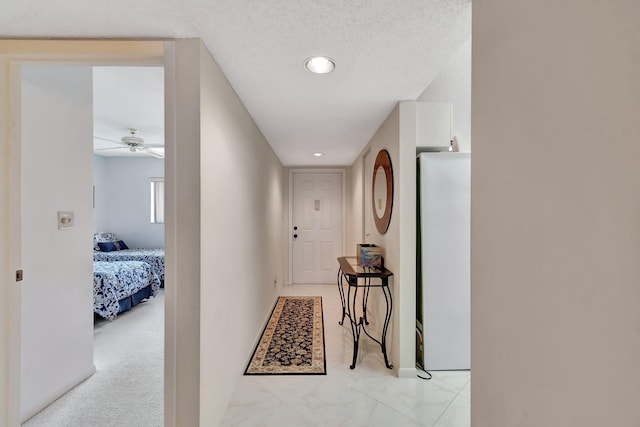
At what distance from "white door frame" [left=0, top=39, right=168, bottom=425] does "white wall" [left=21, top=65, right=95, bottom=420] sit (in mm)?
237

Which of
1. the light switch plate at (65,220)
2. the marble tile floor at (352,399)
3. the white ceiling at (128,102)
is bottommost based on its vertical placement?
the marble tile floor at (352,399)

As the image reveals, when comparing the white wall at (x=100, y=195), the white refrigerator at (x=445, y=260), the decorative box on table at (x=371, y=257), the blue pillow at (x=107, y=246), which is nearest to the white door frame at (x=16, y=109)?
the decorative box on table at (x=371, y=257)

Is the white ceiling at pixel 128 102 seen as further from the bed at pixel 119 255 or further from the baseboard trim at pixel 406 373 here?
the baseboard trim at pixel 406 373

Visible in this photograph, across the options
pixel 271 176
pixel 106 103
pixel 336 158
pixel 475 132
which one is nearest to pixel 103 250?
pixel 106 103

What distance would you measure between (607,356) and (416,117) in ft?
6.59

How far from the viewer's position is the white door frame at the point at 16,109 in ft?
4.57

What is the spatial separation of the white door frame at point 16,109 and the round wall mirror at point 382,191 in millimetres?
1852

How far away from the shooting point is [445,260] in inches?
88.0

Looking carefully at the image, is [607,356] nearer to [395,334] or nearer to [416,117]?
[395,334]

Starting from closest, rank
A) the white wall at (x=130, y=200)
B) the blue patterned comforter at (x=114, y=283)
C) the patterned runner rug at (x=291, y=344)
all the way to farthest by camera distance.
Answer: the patterned runner rug at (x=291, y=344) < the blue patterned comforter at (x=114, y=283) < the white wall at (x=130, y=200)

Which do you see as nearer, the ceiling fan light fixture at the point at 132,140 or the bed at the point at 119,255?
the ceiling fan light fixture at the point at 132,140

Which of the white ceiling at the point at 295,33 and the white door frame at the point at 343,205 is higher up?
the white ceiling at the point at 295,33

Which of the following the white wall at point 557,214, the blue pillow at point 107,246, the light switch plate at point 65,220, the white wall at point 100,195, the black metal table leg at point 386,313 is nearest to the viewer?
the white wall at point 557,214

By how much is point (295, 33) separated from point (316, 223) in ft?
13.2
